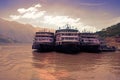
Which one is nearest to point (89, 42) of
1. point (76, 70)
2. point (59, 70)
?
point (76, 70)

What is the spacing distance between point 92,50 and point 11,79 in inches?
2501

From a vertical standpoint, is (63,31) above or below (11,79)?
above

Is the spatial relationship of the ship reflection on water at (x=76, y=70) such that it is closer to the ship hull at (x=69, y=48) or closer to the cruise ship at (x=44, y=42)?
the ship hull at (x=69, y=48)

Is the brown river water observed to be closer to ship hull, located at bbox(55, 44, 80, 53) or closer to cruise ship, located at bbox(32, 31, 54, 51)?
ship hull, located at bbox(55, 44, 80, 53)

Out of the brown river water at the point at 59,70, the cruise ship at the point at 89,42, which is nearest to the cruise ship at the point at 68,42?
the cruise ship at the point at 89,42

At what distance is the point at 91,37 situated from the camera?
10225 centimetres

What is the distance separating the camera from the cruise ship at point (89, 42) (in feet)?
312

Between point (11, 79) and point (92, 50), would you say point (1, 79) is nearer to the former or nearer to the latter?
point (11, 79)

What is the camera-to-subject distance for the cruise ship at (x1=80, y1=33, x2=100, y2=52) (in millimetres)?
95062

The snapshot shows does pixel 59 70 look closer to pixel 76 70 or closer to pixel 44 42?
pixel 76 70

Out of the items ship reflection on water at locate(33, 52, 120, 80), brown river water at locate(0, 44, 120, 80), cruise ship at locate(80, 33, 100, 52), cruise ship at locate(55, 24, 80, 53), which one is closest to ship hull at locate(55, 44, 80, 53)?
cruise ship at locate(55, 24, 80, 53)

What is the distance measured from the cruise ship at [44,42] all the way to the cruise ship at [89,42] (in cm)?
1259

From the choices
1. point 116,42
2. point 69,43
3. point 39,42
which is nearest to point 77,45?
point 69,43

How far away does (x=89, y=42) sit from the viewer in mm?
98750
